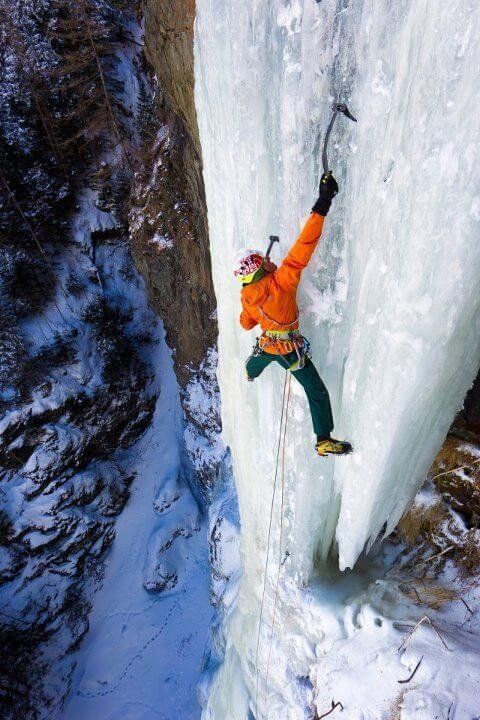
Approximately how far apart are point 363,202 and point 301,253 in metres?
0.39

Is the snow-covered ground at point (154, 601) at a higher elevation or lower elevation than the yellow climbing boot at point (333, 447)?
lower

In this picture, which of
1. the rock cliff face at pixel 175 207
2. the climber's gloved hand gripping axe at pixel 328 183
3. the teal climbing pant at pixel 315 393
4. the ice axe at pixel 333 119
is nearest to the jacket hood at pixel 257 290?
the teal climbing pant at pixel 315 393

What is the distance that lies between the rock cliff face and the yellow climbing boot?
4.79 metres

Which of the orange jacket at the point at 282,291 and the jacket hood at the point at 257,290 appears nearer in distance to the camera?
the orange jacket at the point at 282,291

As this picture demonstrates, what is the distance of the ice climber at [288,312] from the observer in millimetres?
1897

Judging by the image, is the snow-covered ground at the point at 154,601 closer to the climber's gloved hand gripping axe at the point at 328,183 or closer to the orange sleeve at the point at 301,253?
the orange sleeve at the point at 301,253

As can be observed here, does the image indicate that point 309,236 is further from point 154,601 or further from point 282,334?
point 154,601

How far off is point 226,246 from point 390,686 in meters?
3.10

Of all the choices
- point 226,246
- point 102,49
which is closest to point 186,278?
point 102,49

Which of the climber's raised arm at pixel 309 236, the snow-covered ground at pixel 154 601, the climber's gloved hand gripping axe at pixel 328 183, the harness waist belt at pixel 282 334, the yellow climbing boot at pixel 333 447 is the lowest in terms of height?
the snow-covered ground at pixel 154 601

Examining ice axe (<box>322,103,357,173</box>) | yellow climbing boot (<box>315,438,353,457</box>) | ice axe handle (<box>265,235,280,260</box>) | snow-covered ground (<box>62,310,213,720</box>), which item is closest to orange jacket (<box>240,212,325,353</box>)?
ice axe handle (<box>265,235,280,260</box>)

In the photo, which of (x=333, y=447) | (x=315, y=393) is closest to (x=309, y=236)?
(x=315, y=393)

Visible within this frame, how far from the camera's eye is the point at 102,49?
7734 millimetres

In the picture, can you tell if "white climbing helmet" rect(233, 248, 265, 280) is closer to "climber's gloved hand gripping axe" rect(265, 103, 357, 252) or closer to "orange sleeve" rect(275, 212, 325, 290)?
"orange sleeve" rect(275, 212, 325, 290)
